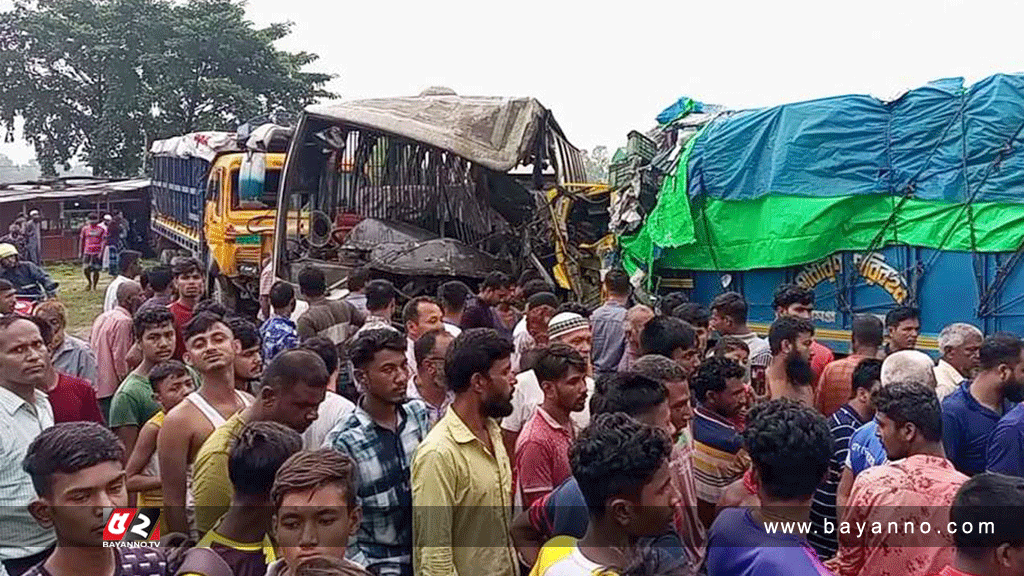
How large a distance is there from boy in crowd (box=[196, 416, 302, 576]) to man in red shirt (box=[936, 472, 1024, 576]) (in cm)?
185

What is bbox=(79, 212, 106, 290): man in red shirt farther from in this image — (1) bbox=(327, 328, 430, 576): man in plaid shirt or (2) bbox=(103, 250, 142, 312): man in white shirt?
(1) bbox=(327, 328, 430, 576): man in plaid shirt

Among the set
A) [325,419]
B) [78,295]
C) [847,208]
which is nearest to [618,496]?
[325,419]

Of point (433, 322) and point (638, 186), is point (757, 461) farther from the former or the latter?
point (638, 186)

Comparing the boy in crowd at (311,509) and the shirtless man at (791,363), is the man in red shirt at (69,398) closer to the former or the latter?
the boy in crowd at (311,509)

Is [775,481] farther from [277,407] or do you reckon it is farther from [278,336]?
[278,336]

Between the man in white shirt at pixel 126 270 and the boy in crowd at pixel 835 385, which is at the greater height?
the boy in crowd at pixel 835 385

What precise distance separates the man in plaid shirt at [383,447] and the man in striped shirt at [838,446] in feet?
4.86

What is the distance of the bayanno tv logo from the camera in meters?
2.49

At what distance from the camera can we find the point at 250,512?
2.68 metres

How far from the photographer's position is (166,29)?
29844 mm

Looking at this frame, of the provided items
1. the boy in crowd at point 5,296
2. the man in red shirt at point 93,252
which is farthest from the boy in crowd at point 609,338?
the man in red shirt at point 93,252

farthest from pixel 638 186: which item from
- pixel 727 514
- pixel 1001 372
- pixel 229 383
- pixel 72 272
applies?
pixel 72 272

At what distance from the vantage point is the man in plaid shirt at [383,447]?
3.10 meters

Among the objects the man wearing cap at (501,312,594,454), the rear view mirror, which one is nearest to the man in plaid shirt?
the man wearing cap at (501,312,594,454)
